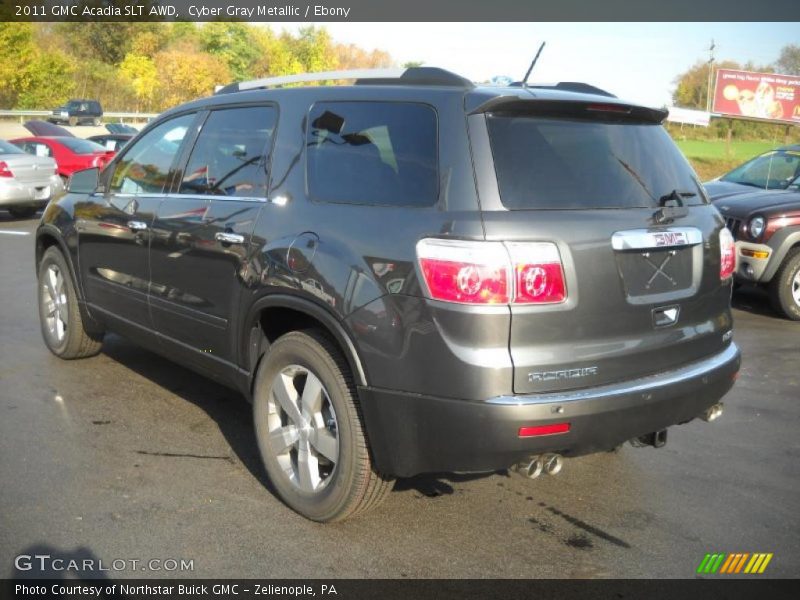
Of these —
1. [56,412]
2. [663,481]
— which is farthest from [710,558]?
[56,412]

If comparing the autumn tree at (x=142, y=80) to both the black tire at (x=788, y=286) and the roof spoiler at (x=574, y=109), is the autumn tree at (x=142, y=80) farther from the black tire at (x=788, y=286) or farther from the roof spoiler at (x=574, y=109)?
the roof spoiler at (x=574, y=109)

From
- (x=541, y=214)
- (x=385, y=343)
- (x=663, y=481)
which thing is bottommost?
(x=663, y=481)

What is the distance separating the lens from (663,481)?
425cm

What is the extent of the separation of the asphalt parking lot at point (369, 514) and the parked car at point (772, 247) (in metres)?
3.05

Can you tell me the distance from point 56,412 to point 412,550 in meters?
2.71

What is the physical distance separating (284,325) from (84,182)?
248 cm

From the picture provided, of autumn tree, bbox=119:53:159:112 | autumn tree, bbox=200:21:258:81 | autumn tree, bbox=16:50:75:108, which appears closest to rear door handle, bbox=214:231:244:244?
autumn tree, bbox=16:50:75:108

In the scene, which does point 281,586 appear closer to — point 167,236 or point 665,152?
point 167,236

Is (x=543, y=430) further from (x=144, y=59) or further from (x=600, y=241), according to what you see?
(x=144, y=59)

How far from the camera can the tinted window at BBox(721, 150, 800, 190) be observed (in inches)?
384

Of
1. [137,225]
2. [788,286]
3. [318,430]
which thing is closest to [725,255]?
[318,430]

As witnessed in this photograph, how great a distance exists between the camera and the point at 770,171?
10.0 metres

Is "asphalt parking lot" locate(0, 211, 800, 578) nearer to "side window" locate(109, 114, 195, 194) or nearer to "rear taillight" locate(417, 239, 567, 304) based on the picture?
"rear taillight" locate(417, 239, 567, 304)

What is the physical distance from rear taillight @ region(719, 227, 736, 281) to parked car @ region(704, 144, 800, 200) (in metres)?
5.72
